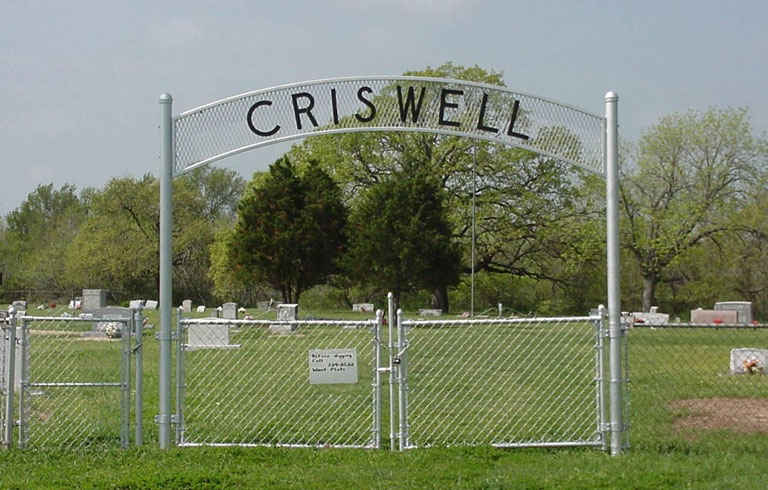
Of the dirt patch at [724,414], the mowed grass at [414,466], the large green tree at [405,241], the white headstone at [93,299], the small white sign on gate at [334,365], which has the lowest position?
the dirt patch at [724,414]

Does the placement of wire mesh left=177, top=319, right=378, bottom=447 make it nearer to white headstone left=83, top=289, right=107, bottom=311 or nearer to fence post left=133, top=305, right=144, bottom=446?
fence post left=133, top=305, right=144, bottom=446

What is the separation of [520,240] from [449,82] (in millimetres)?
35916

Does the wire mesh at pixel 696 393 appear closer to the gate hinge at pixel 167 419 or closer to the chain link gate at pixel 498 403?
the chain link gate at pixel 498 403

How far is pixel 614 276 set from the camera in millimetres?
7621

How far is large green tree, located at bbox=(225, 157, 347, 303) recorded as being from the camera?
124 feet

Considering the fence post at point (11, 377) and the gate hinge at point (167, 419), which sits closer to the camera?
the fence post at point (11, 377)

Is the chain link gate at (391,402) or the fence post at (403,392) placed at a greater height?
the fence post at (403,392)

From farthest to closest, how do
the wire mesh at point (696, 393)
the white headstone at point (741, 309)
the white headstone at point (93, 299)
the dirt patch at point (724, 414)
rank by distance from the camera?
the white headstone at point (93, 299)
the white headstone at point (741, 309)
the dirt patch at point (724, 414)
the wire mesh at point (696, 393)

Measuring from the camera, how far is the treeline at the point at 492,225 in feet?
120

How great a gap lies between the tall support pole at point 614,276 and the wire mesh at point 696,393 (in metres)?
0.51

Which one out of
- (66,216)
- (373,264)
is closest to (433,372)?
(373,264)

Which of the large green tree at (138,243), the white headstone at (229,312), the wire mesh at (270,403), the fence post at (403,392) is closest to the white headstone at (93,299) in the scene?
the white headstone at (229,312)

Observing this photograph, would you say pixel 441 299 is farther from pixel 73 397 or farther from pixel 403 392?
pixel 403 392

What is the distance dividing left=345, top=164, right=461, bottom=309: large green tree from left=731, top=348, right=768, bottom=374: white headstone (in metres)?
21.6
